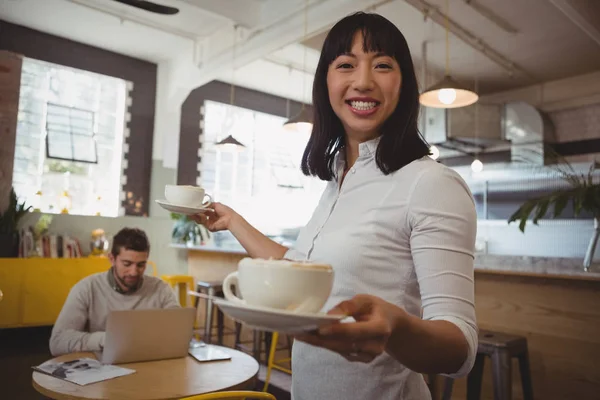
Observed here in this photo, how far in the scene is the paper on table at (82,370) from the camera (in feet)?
5.81

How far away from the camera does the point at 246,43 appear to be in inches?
232

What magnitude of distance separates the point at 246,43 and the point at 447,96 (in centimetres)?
298

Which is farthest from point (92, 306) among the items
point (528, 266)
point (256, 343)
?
point (528, 266)

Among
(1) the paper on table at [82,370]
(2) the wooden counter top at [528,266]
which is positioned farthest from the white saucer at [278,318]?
(2) the wooden counter top at [528,266]

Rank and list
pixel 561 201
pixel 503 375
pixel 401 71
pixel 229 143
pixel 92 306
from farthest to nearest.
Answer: pixel 229 143 → pixel 561 201 → pixel 92 306 → pixel 503 375 → pixel 401 71

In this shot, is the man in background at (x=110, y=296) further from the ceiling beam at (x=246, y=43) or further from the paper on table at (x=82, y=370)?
the ceiling beam at (x=246, y=43)

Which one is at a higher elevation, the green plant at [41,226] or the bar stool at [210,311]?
the green plant at [41,226]

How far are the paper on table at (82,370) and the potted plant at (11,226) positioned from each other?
386 centimetres

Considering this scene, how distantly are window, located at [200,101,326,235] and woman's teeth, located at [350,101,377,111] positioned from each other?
21.4 ft

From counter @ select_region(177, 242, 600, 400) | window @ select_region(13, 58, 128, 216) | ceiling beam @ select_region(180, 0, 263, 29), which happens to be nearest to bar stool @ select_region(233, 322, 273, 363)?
counter @ select_region(177, 242, 600, 400)

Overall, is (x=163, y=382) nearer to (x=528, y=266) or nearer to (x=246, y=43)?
(x=528, y=266)

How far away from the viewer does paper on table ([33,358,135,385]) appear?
177 cm

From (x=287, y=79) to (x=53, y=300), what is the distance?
4.69 metres

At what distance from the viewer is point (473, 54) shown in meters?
6.28
